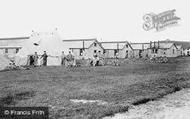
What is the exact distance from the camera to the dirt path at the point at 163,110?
8.25 metres

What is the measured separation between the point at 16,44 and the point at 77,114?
59239 millimetres

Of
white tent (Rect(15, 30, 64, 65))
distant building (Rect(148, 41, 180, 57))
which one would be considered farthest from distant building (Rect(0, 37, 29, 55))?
distant building (Rect(148, 41, 180, 57))

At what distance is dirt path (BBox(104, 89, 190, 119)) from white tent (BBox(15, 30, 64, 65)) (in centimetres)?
2580

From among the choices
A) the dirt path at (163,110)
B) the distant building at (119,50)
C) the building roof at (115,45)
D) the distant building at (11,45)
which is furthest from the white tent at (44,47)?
the building roof at (115,45)

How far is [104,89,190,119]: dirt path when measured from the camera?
8.25 metres

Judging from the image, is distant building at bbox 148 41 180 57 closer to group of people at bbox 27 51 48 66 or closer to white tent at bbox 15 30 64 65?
white tent at bbox 15 30 64 65

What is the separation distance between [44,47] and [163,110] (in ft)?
97.1

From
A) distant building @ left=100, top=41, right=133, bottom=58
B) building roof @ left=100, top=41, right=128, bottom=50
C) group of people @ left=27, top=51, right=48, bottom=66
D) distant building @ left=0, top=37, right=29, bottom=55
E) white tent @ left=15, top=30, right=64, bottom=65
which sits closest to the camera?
group of people @ left=27, top=51, right=48, bottom=66

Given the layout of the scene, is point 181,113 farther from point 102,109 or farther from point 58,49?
point 58,49

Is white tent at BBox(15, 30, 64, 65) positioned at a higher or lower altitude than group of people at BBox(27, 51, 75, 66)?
higher

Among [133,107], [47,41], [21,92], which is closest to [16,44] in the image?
[47,41]

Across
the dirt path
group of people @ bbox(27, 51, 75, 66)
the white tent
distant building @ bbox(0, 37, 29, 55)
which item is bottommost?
the dirt path

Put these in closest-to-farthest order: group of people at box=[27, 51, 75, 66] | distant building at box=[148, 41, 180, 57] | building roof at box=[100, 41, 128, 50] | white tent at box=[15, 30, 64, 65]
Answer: group of people at box=[27, 51, 75, 66], white tent at box=[15, 30, 64, 65], building roof at box=[100, 41, 128, 50], distant building at box=[148, 41, 180, 57]

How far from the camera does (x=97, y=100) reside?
35.8 feet
